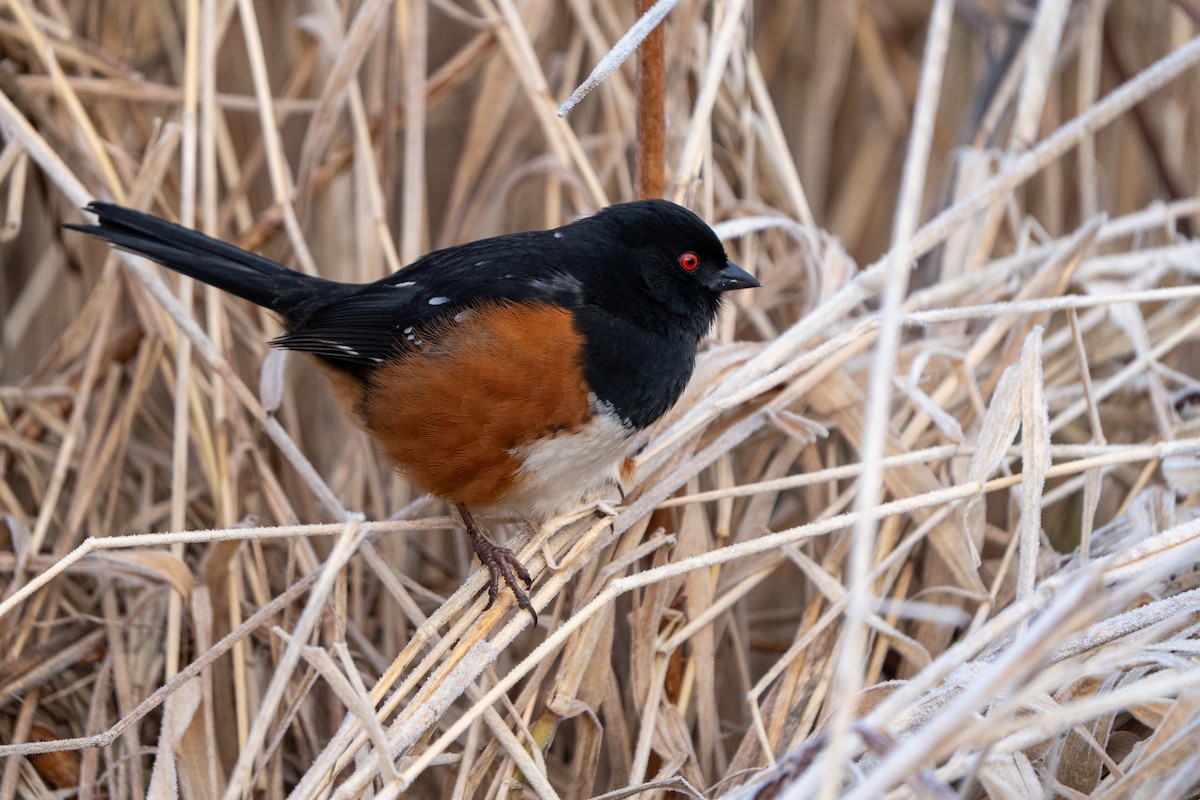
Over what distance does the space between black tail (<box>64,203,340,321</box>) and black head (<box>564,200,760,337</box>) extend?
0.61 m

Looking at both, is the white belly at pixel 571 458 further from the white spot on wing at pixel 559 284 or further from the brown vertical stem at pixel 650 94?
the brown vertical stem at pixel 650 94

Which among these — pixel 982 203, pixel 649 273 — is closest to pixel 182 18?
pixel 649 273

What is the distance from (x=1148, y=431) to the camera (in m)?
2.18

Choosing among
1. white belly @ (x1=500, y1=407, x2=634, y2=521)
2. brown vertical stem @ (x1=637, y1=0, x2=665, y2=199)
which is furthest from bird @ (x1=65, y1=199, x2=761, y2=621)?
brown vertical stem @ (x1=637, y1=0, x2=665, y2=199)

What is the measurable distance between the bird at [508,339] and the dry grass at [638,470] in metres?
0.09

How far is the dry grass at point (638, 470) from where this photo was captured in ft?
4.54

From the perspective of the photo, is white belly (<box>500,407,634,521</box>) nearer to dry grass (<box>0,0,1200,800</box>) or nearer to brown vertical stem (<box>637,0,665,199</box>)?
dry grass (<box>0,0,1200,800</box>)

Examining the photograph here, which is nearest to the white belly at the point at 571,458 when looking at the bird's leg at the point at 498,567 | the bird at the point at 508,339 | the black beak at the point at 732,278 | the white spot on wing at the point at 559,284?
the bird at the point at 508,339

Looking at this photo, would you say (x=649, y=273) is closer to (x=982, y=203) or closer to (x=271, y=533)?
(x=982, y=203)

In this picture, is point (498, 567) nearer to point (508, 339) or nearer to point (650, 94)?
point (508, 339)

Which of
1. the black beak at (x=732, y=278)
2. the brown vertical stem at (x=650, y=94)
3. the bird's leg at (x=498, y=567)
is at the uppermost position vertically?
the brown vertical stem at (x=650, y=94)

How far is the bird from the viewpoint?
179 centimetres

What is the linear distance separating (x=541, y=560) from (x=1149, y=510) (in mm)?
1042

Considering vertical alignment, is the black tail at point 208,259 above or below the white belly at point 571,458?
above
